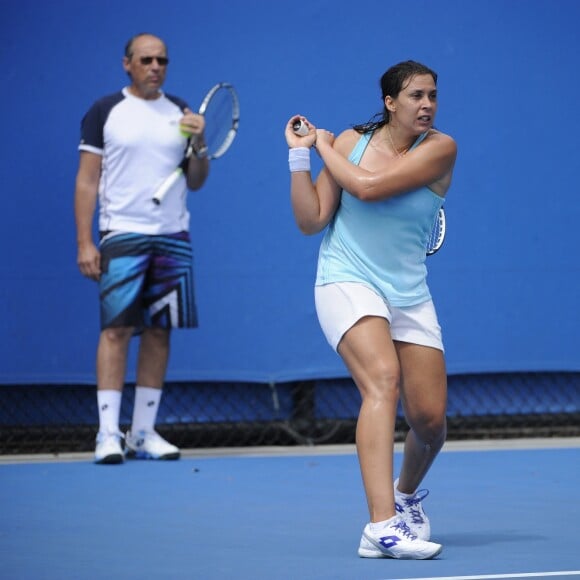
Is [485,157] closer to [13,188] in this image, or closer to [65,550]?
[13,188]

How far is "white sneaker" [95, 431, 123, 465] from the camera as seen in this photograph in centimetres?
642

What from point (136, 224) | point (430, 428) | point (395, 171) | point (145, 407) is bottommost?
point (145, 407)

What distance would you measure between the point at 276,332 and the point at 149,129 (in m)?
1.20

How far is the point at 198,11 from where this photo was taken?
23.1 ft

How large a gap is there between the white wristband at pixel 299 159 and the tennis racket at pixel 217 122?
222 centimetres

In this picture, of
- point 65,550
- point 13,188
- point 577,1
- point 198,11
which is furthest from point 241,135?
point 65,550

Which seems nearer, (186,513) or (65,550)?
(65,550)

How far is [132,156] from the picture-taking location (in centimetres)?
650

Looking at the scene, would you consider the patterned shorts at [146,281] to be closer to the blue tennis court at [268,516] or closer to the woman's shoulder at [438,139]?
the blue tennis court at [268,516]

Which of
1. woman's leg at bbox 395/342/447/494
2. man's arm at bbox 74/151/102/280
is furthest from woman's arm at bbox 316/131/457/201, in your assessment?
man's arm at bbox 74/151/102/280

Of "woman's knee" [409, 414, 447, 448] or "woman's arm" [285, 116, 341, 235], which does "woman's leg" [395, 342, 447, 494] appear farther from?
"woman's arm" [285, 116, 341, 235]

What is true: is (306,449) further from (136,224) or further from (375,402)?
(375,402)

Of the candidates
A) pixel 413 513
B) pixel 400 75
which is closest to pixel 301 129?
pixel 400 75

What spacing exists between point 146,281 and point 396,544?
2858mm
